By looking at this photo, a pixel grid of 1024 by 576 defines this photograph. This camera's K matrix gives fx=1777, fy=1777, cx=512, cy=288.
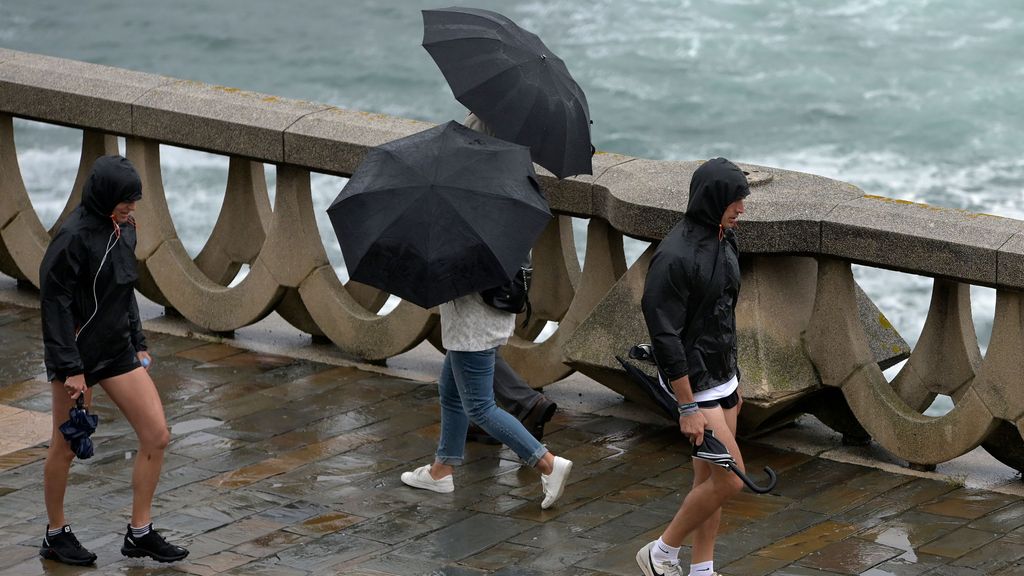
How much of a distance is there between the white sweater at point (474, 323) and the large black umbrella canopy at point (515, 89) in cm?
64

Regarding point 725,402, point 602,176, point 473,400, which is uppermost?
point 602,176

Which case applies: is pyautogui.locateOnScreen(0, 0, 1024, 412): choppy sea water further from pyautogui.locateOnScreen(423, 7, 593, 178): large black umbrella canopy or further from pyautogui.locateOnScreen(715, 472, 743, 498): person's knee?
pyautogui.locateOnScreen(715, 472, 743, 498): person's knee

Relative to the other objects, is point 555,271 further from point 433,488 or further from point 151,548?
point 151,548

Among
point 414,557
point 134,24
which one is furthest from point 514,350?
point 134,24

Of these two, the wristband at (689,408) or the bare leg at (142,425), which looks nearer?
the wristband at (689,408)

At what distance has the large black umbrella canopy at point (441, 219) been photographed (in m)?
6.83

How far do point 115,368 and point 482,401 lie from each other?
1539mm

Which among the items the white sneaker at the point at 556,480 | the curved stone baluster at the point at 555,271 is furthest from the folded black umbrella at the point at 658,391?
the curved stone baluster at the point at 555,271

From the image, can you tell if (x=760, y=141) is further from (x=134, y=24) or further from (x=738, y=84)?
(x=134, y=24)

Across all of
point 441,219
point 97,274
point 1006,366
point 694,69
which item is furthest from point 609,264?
point 694,69

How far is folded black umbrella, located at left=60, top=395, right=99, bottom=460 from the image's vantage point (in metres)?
6.47

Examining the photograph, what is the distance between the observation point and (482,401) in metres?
7.29

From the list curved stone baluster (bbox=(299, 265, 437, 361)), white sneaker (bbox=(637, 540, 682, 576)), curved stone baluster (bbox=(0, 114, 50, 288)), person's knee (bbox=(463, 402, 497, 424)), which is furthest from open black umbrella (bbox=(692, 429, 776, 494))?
curved stone baluster (bbox=(0, 114, 50, 288))

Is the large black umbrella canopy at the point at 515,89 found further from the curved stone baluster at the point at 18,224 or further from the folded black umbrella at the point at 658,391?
the curved stone baluster at the point at 18,224
